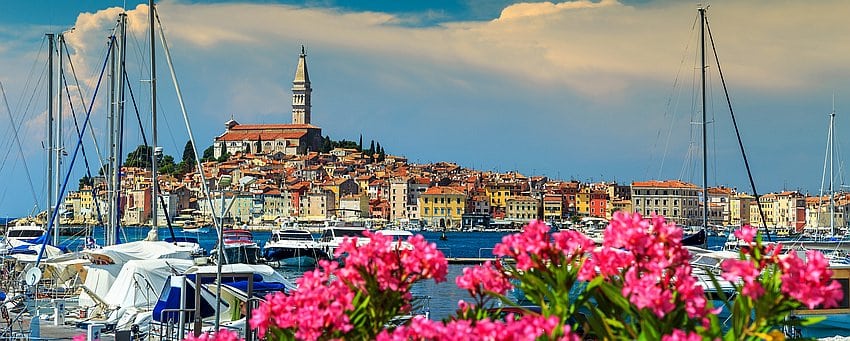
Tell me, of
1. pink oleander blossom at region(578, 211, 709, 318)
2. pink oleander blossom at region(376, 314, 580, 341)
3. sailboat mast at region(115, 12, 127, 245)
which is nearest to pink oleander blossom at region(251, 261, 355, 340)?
pink oleander blossom at region(376, 314, 580, 341)

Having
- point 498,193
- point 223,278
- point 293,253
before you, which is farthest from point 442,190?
point 223,278

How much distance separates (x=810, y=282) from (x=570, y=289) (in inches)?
22.3

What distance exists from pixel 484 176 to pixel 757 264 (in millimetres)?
113240

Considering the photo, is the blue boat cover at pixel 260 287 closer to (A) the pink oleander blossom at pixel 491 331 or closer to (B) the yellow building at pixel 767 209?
(A) the pink oleander blossom at pixel 491 331

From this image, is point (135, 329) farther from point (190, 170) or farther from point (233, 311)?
point (190, 170)

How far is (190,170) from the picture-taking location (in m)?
111

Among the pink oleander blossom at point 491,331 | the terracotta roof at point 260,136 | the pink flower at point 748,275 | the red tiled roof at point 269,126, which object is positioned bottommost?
the pink oleander blossom at point 491,331

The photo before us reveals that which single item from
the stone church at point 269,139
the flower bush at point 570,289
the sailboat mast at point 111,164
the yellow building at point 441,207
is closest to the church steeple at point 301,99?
the stone church at point 269,139

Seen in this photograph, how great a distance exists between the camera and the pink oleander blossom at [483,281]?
115 inches

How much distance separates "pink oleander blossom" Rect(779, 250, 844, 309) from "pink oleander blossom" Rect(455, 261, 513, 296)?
0.70 m

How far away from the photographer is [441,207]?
3878 inches

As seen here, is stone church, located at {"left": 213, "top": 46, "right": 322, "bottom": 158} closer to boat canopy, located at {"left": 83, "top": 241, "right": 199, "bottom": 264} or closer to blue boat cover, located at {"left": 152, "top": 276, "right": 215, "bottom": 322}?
boat canopy, located at {"left": 83, "top": 241, "right": 199, "bottom": 264}

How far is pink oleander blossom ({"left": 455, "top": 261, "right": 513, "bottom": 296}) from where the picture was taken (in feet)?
9.56

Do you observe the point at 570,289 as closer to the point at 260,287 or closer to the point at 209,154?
the point at 260,287
